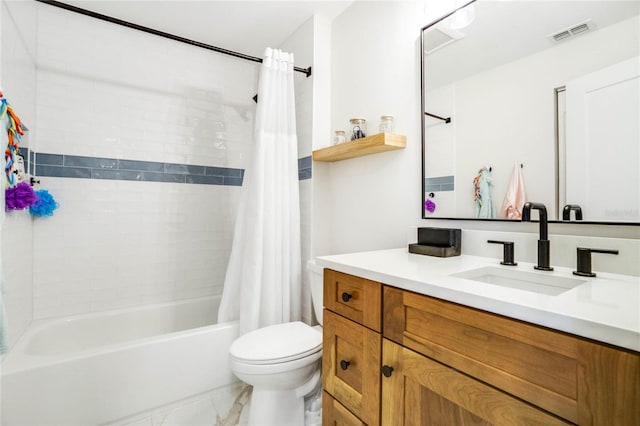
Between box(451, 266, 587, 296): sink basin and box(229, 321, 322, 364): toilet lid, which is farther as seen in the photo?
box(229, 321, 322, 364): toilet lid

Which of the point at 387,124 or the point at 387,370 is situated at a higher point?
the point at 387,124

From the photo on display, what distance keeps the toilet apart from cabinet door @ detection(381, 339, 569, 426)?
55 centimetres

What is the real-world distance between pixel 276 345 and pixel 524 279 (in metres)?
1.06

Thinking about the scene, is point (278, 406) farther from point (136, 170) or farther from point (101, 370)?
point (136, 170)

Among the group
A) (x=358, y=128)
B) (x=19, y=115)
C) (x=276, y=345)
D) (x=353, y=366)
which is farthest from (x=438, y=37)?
(x=19, y=115)

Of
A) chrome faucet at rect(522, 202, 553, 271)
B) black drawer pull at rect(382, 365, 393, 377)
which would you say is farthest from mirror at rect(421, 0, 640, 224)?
black drawer pull at rect(382, 365, 393, 377)

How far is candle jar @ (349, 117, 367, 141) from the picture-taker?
1.75 meters

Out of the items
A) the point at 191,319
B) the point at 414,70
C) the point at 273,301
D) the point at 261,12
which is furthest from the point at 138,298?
the point at 414,70

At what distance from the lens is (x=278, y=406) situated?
1.41 meters

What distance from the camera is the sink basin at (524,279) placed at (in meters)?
0.88

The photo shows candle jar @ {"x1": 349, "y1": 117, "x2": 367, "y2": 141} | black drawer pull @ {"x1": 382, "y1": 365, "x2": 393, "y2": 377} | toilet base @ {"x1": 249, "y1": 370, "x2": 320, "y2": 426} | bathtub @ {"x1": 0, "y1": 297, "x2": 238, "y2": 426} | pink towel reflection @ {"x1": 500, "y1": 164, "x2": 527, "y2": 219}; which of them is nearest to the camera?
black drawer pull @ {"x1": 382, "y1": 365, "x2": 393, "y2": 377}

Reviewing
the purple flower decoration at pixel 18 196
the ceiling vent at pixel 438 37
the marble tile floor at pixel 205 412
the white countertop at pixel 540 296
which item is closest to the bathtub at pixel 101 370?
the marble tile floor at pixel 205 412

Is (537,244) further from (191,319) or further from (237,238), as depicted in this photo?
(191,319)

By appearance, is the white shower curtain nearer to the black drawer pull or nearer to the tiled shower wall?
the tiled shower wall
